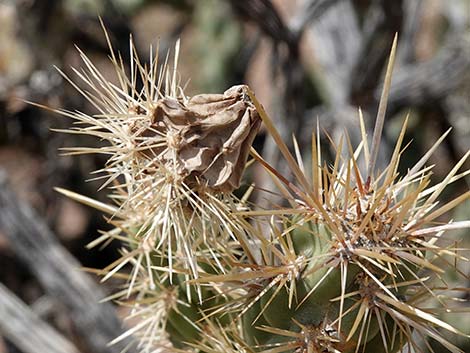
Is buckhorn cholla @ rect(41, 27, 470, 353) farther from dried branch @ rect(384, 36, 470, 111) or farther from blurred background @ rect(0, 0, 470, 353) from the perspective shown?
dried branch @ rect(384, 36, 470, 111)

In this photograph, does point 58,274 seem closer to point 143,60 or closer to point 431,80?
point 431,80

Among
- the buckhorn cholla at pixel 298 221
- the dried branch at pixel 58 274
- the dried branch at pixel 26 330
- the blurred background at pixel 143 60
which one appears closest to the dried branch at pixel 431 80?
the blurred background at pixel 143 60

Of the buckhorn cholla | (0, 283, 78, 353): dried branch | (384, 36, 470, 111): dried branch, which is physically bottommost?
(0, 283, 78, 353): dried branch

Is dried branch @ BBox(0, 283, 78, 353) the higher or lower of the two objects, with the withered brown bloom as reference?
lower

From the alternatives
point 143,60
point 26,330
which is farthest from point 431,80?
point 26,330

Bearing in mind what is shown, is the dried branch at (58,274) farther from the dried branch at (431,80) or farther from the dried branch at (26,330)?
the dried branch at (431,80)

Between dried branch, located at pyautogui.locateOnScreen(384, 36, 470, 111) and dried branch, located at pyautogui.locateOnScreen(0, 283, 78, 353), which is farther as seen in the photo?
dried branch, located at pyautogui.locateOnScreen(384, 36, 470, 111)

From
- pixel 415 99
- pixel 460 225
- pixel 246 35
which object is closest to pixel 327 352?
pixel 460 225

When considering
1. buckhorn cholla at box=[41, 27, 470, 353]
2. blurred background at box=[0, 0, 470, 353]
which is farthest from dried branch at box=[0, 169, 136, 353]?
buckhorn cholla at box=[41, 27, 470, 353]

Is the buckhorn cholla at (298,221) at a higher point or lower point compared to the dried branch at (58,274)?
higher
